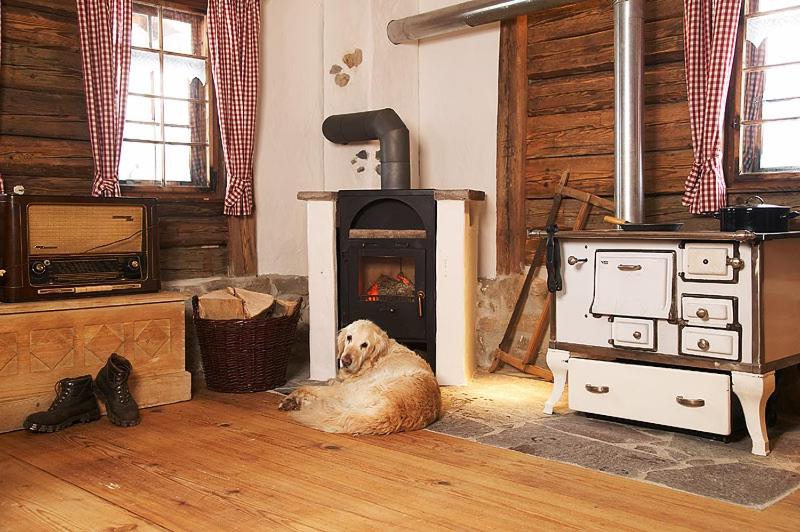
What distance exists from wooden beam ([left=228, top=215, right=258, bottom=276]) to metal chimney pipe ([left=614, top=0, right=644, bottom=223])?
2.33 m

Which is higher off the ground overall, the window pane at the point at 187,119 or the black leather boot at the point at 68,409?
the window pane at the point at 187,119

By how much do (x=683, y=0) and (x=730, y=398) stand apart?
1981 mm

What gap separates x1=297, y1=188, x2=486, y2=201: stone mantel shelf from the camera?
4230 millimetres

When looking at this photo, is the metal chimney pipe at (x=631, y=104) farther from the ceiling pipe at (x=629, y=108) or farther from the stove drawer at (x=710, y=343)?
the stove drawer at (x=710, y=343)

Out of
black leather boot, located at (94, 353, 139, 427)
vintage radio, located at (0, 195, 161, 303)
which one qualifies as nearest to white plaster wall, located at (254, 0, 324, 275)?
vintage radio, located at (0, 195, 161, 303)

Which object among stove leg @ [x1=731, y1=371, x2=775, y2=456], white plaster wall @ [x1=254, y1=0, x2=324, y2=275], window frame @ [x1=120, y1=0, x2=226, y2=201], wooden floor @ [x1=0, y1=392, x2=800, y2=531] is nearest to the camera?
wooden floor @ [x1=0, y1=392, x2=800, y2=531]

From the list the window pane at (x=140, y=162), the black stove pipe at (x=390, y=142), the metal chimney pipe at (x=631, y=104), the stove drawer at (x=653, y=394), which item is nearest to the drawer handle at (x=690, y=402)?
the stove drawer at (x=653, y=394)

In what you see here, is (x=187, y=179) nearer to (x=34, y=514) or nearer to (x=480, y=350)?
(x=480, y=350)

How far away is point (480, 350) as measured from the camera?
484 centimetres

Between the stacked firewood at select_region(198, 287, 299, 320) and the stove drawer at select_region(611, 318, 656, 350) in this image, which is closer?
the stove drawer at select_region(611, 318, 656, 350)

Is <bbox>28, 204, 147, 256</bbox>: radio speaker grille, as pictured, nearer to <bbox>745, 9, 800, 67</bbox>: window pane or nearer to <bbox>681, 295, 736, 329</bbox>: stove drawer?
<bbox>681, 295, 736, 329</bbox>: stove drawer

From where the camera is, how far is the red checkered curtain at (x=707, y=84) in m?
3.63

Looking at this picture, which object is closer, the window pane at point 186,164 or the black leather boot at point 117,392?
the black leather boot at point 117,392

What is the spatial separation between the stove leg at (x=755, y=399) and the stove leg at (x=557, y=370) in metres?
0.76
